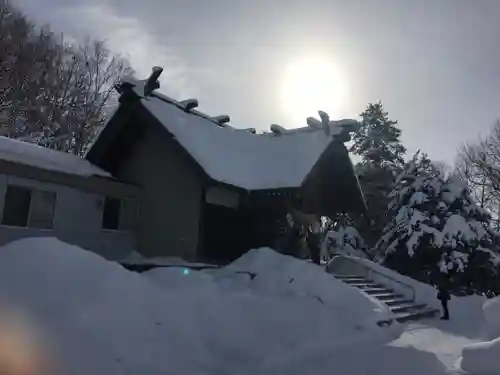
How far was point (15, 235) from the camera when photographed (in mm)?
12930

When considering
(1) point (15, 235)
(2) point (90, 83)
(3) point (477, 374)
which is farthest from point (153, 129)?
(2) point (90, 83)

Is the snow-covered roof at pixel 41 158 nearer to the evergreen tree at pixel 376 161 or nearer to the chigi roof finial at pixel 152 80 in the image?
the chigi roof finial at pixel 152 80

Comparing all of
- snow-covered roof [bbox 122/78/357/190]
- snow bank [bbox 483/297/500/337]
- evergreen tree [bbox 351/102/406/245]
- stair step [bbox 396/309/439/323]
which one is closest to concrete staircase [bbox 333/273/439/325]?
stair step [bbox 396/309/439/323]

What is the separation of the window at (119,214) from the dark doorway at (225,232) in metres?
2.85

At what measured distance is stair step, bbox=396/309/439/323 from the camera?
1370 centimetres

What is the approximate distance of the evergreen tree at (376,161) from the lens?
34.3 m

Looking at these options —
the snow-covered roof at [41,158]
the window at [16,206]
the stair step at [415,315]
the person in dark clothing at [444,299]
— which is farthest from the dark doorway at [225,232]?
the person in dark clothing at [444,299]

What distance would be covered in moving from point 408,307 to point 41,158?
39.6 feet

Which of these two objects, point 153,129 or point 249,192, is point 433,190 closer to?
point 249,192

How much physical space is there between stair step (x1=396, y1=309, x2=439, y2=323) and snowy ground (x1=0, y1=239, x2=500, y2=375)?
8.83ft

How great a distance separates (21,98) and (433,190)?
23.5 meters

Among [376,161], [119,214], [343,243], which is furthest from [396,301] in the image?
[376,161]

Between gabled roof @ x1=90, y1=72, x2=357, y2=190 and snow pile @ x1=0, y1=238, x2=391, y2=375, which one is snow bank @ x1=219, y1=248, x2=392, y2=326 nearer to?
snow pile @ x1=0, y1=238, x2=391, y2=375

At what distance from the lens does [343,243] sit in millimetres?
30641
